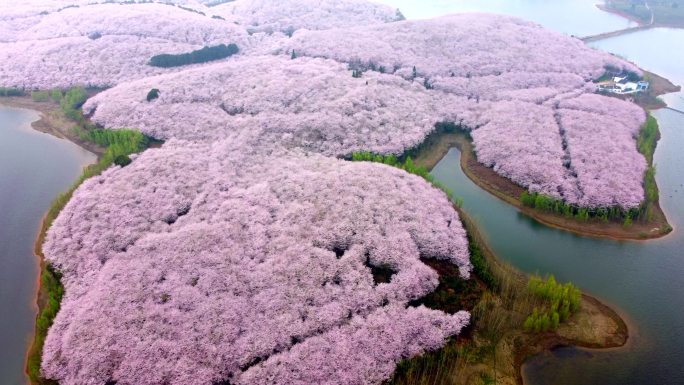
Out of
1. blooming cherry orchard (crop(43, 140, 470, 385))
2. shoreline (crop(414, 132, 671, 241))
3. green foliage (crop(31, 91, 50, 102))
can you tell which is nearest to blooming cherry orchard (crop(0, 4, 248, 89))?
green foliage (crop(31, 91, 50, 102))

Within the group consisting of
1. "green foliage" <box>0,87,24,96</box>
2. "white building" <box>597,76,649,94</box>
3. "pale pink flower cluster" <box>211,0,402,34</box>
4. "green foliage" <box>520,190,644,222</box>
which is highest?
"pale pink flower cluster" <box>211,0,402,34</box>

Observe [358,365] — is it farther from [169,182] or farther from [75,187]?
[75,187]

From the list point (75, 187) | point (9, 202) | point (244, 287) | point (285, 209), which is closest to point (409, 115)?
point (285, 209)

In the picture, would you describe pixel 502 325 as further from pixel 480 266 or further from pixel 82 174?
pixel 82 174

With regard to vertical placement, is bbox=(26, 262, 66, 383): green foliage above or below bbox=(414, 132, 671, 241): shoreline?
below

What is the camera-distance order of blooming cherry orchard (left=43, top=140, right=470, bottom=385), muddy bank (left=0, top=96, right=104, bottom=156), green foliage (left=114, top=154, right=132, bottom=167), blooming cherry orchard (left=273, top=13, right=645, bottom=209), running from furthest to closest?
1. muddy bank (left=0, top=96, right=104, bottom=156)
2. blooming cherry orchard (left=273, top=13, right=645, bottom=209)
3. green foliage (left=114, top=154, right=132, bottom=167)
4. blooming cherry orchard (left=43, top=140, right=470, bottom=385)

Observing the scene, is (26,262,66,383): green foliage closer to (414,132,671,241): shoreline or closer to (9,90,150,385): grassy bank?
(9,90,150,385): grassy bank

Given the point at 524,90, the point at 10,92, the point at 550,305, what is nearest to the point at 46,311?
the point at 550,305

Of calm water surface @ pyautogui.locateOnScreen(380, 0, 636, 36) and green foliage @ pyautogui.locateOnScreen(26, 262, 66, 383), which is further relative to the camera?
calm water surface @ pyautogui.locateOnScreen(380, 0, 636, 36)
